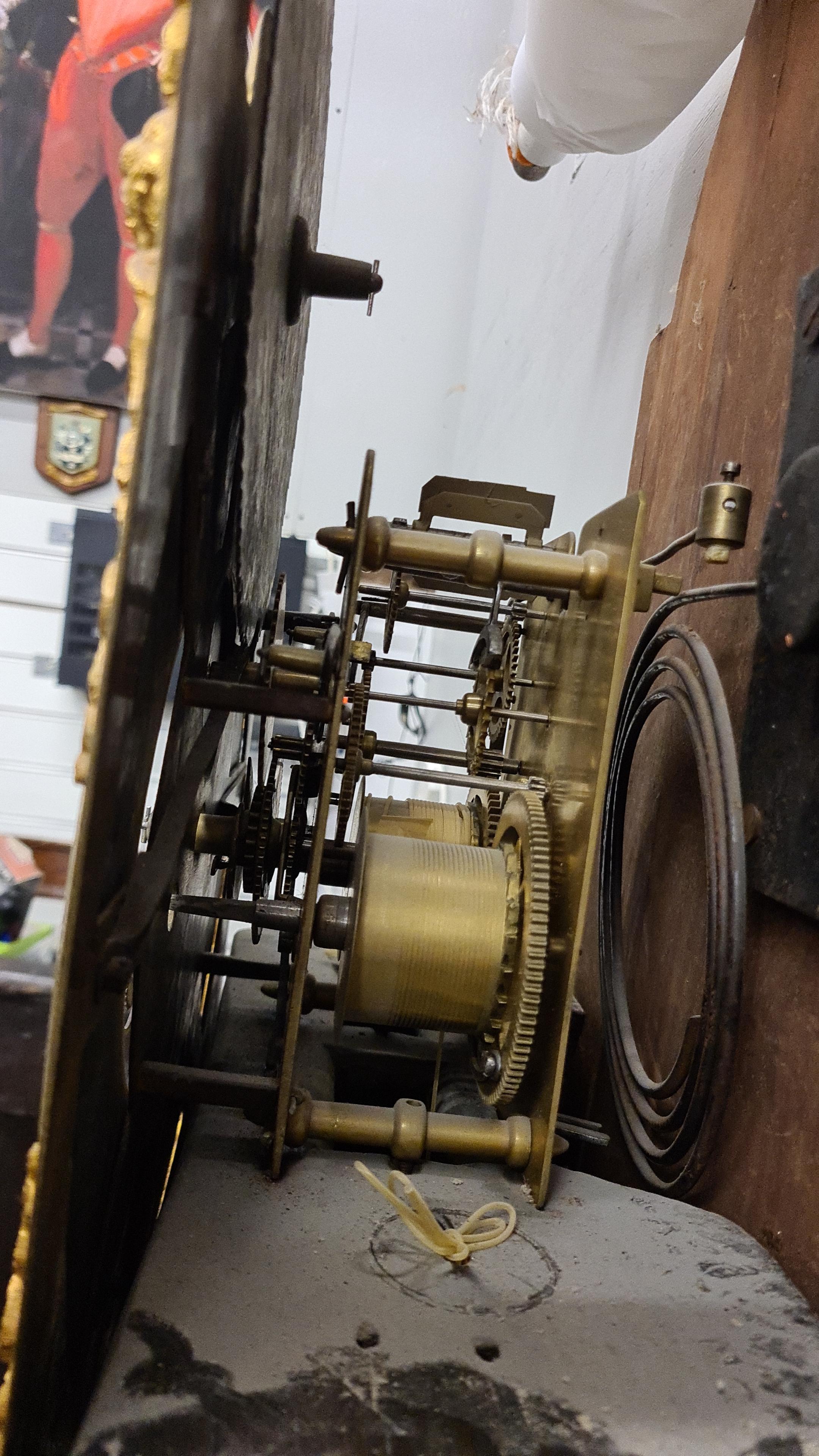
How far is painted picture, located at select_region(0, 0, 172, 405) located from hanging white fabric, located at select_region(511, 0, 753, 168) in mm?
1635

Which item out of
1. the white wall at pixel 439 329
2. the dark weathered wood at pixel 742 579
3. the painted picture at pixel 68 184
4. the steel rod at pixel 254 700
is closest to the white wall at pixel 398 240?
the white wall at pixel 439 329

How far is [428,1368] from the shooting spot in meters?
0.75

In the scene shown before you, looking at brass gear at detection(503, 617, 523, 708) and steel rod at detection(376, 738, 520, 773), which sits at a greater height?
brass gear at detection(503, 617, 523, 708)

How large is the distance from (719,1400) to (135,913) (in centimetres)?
62

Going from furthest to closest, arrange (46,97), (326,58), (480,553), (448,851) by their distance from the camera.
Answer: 1. (46,97)
2. (326,58)
3. (448,851)
4. (480,553)

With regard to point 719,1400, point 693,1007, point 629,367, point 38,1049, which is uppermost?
point 629,367

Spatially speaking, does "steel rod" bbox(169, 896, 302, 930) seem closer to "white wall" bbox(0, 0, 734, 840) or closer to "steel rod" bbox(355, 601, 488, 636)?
"steel rod" bbox(355, 601, 488, 636)

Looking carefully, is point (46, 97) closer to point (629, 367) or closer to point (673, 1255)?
point (629, 367)

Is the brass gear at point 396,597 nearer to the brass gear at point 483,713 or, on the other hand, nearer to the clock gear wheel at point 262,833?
the brass gear at point 483,713

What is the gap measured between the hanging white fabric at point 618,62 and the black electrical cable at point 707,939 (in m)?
1.00

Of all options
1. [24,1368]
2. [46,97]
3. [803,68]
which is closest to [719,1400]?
[24,1368]

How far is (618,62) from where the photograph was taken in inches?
70.1

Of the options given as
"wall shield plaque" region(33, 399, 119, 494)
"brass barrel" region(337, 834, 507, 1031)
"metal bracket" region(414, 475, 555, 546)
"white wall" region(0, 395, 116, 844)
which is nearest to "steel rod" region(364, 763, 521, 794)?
"brass barrel" region(337, 834, 507, 1031)

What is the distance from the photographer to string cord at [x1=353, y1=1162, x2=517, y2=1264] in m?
0.90
